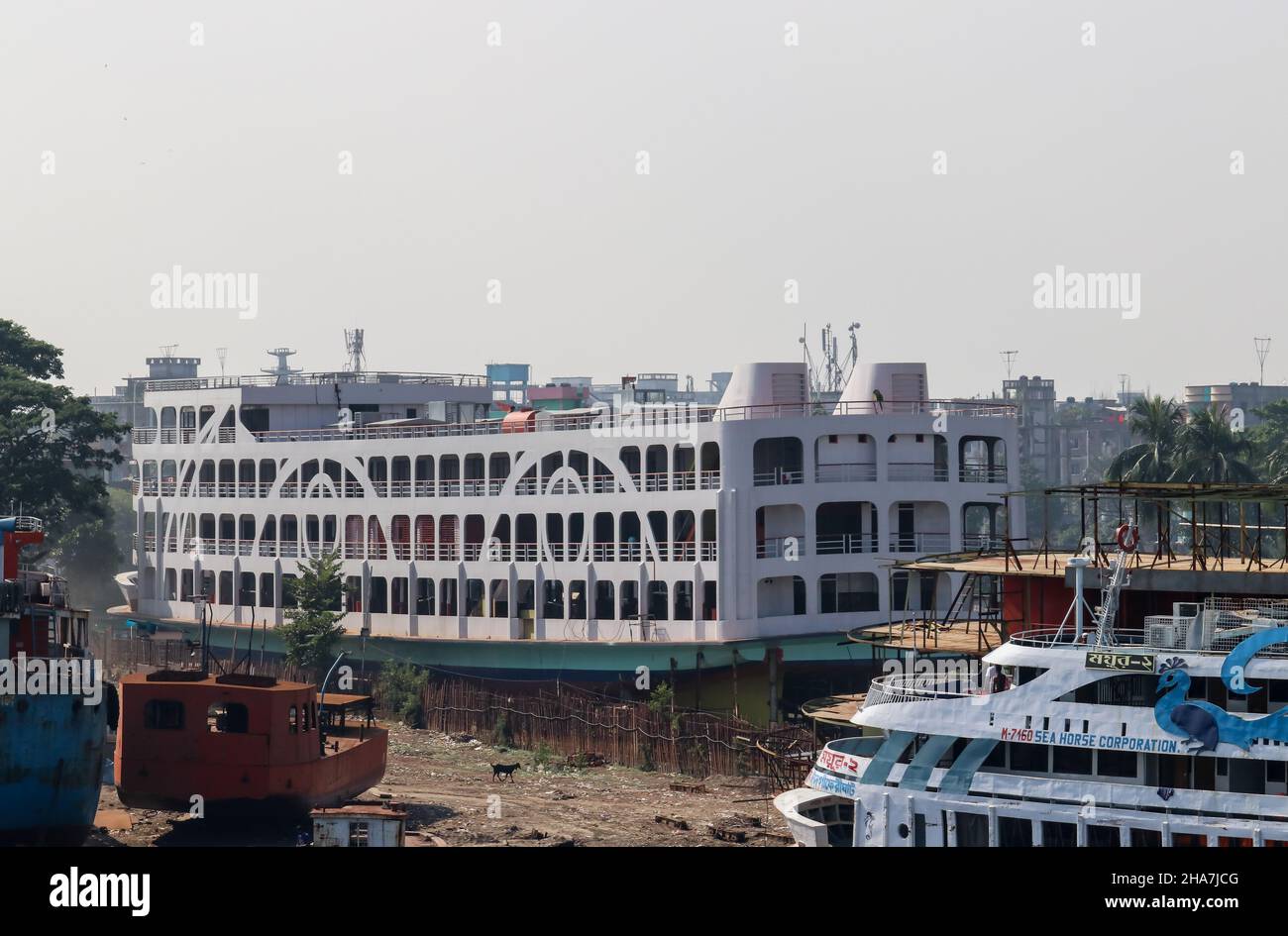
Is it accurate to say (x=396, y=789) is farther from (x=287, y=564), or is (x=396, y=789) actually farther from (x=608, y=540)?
(x=287, y=564)

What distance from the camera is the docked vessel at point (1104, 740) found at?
3566 centimetres

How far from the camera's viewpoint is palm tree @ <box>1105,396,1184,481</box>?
261 feet

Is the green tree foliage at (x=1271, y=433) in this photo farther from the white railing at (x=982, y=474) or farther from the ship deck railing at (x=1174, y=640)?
the ship deck railing at (x=1174, y=640)

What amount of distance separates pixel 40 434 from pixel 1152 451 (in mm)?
45212

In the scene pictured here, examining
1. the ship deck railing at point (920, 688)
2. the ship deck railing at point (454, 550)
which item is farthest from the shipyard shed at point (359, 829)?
the ship deck railing at point (454, 550)

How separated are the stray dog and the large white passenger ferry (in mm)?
7394

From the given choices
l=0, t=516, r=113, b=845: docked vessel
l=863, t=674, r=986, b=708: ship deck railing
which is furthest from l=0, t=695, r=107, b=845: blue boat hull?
l=863, t=674, r=986, b=708: ship deck railing

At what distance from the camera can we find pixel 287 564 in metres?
76.3

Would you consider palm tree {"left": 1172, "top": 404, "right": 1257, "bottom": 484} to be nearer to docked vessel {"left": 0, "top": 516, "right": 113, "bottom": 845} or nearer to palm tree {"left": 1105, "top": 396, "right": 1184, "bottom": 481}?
palm tree {"left": 1105, "top": 396, "right": 1184, "bottom": 481}

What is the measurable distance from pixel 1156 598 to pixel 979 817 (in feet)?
19.8

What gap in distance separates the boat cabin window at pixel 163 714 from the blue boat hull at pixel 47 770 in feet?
7.16
